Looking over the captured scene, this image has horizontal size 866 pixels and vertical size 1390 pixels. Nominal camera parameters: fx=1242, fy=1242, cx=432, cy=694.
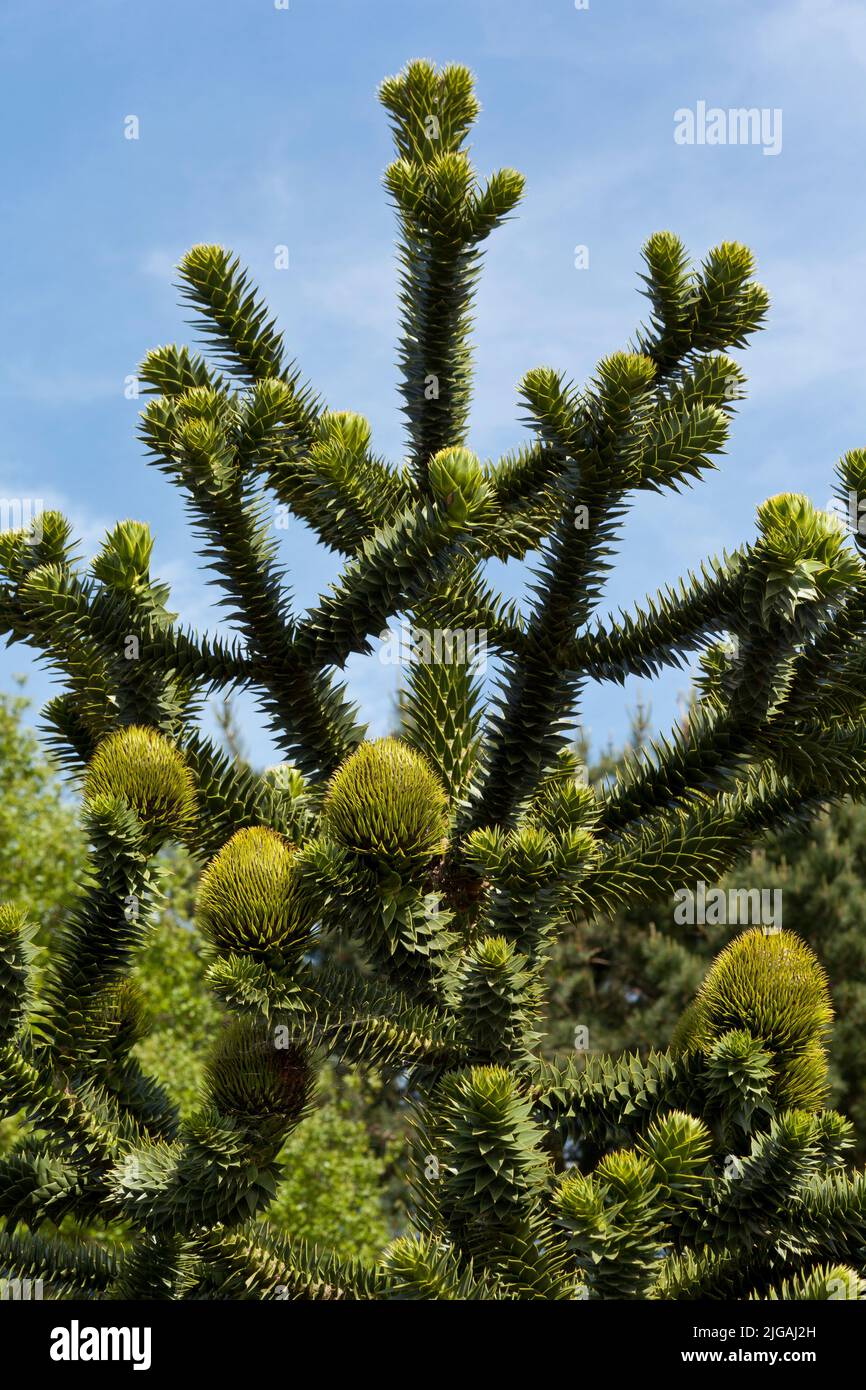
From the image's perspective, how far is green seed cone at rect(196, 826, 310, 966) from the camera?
9.76 feet

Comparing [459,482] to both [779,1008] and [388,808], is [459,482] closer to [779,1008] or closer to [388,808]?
[388,808]

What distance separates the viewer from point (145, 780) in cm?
310

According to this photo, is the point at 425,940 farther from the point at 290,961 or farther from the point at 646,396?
the point at 646,396

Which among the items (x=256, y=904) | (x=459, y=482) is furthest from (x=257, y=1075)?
(x=459, y=482)

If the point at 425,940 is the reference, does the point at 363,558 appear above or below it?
above

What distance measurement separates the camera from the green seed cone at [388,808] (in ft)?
9.77

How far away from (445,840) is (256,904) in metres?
0.52

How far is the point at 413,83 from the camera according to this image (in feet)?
14.4

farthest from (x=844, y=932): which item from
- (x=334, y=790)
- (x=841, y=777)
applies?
(x=334, y=790)

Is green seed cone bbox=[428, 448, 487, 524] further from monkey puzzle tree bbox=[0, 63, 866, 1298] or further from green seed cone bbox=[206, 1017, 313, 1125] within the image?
green seed cone bbox=[206, 1017, 313, 1125]

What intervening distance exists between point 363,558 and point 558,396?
0.72 m
